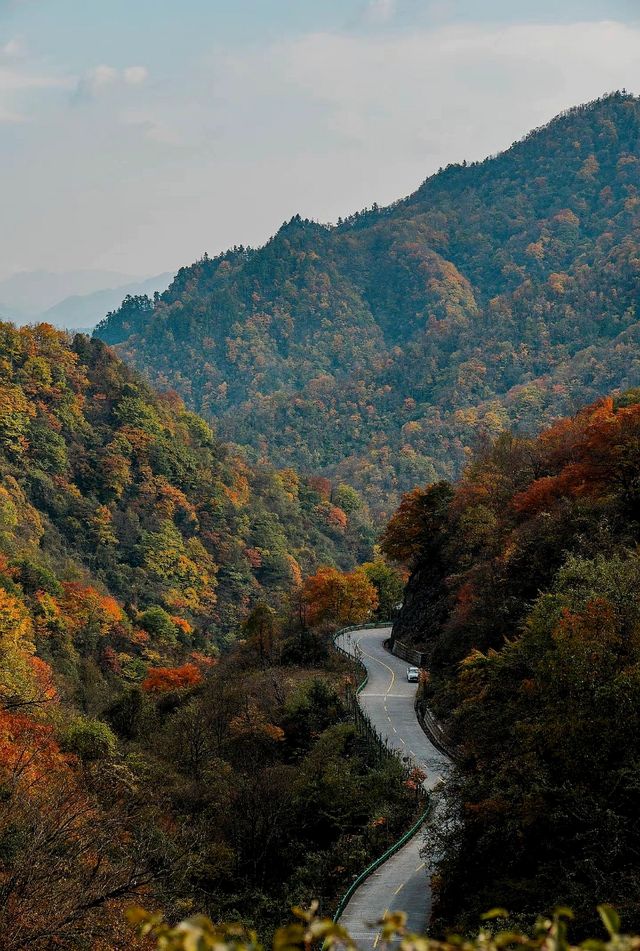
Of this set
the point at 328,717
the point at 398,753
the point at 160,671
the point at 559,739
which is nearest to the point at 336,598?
the point at 160,671

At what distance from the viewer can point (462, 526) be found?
154 feet

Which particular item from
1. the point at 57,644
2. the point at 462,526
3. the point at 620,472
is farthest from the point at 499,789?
the point at 57,644

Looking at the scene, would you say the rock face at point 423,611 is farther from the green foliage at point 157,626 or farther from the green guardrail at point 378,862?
the green foliage at point 157,626

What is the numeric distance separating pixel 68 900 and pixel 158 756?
19.8 meters

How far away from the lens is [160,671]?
54469mm

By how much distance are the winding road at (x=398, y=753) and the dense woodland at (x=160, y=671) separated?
1.30 meters

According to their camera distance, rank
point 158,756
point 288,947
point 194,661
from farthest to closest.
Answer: point 194,661 → point 158,756 → point 288,947

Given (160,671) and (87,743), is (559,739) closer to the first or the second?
(87,743)

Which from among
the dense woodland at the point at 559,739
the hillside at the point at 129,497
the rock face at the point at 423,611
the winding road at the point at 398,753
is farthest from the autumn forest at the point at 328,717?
the winding road at the point at 398,753

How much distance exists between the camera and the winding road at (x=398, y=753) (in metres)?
19.0

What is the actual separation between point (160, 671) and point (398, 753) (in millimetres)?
28061

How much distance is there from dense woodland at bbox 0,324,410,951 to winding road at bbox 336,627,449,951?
130cm

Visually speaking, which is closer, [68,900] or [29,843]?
[68,900]

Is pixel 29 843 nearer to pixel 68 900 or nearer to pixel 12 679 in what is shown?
pixel 68 900
